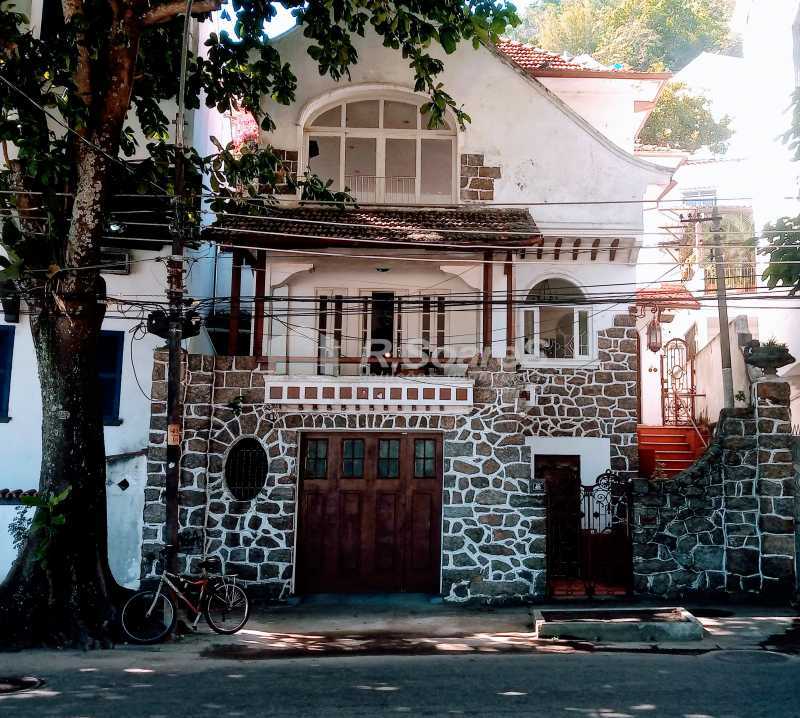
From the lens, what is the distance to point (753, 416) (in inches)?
550

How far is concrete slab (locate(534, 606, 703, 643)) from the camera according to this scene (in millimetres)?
10844

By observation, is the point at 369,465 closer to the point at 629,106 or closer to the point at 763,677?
the point at 763,677

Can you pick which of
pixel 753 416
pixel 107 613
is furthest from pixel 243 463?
pixel 753 416

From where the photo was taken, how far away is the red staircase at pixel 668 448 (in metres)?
17.9

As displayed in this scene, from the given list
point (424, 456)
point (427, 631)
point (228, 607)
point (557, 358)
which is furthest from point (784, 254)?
point (228, 607)

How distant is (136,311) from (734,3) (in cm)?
4992

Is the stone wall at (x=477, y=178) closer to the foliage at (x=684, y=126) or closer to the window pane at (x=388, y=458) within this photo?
the window pane at (x=388, y=458)

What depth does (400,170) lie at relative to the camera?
17031 mm

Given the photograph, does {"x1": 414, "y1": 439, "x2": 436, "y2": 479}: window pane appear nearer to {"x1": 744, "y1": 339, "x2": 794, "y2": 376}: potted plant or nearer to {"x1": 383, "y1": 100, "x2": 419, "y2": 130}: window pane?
{"x1": 744, "y1": 339, "x2": 794, "y2": 376}: potted plant

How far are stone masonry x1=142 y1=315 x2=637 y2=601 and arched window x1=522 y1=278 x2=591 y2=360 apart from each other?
2845 mm

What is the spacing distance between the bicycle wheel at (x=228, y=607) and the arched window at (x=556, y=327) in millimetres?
8092

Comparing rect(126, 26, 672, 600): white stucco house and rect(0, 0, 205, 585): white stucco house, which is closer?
rect(126, 26, 672, 600): white stucco house

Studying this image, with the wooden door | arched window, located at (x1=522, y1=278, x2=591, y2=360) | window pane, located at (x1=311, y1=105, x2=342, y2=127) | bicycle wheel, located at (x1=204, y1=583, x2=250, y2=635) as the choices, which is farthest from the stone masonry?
window pane, located at (x1=311, y1=105, x2=342, y2=127)

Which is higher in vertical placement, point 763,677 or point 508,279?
point 508,279
